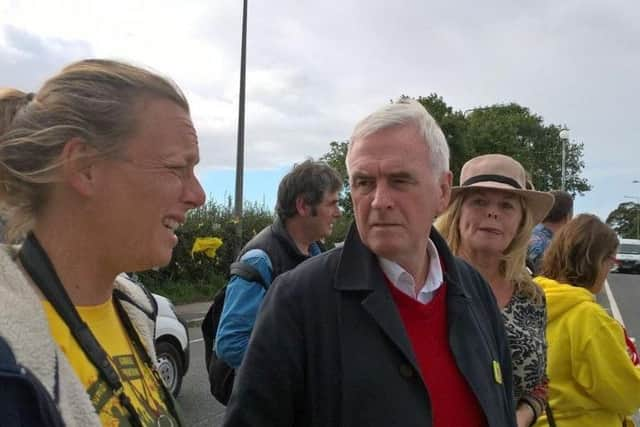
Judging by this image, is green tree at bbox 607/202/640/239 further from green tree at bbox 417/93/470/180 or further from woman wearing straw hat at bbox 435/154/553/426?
woman wearing straw hat at bbox 435/154/553/426

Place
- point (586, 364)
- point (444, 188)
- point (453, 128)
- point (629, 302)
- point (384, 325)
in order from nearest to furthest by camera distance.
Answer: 1. point (384, 325)
2. point (444, 188)
3. point (586, 364)
4. point (629, 302)
5. point (453, 128)

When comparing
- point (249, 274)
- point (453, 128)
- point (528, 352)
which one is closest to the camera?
point (528, 352)

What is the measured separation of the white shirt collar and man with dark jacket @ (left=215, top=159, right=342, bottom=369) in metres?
1.22

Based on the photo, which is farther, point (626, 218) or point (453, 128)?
point (626, 218)

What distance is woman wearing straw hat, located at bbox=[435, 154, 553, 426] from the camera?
290 centimetres

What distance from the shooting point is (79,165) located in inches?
58.5

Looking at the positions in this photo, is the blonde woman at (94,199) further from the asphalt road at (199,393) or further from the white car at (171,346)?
the white car at (171,346)

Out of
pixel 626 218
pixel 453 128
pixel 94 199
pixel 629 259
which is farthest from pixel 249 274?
pixel 626 218

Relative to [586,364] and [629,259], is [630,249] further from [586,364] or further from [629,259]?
[586,364]

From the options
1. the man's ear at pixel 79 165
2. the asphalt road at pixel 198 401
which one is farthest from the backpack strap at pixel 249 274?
the asphalt road at pixel 198 401

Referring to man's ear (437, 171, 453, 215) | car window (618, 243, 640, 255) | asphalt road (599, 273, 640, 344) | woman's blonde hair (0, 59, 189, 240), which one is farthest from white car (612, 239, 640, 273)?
woman's blonde hair (0, 59, 189, 240)

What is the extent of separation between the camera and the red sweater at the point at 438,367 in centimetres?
185

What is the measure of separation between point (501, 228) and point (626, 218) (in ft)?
365

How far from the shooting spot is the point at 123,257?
1.57m
